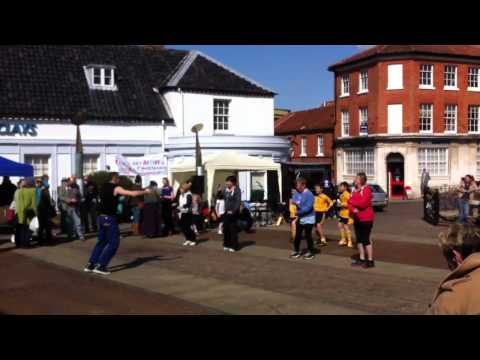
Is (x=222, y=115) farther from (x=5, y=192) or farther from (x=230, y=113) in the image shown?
(x=5, y=192)

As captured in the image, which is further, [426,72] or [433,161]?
[433,161]

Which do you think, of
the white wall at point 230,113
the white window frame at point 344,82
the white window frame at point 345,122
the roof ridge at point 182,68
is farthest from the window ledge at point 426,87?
the roof ridge at point 182,68

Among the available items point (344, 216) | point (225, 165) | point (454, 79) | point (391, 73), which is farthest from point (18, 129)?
point (454, 79)

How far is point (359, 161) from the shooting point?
44000 mm

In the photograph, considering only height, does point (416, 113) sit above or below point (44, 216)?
above

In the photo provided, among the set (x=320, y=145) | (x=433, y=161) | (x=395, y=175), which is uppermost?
(x=320, y=145)

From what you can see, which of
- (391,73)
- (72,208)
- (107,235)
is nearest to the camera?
(107,235)

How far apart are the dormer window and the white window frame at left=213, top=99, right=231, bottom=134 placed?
215 inches

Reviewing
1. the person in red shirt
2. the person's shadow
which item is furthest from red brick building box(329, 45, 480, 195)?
the person in red shirt

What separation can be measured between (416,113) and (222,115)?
1656 cm
